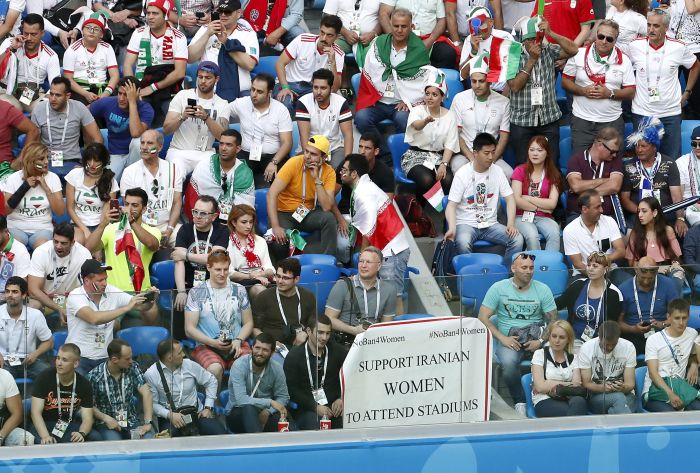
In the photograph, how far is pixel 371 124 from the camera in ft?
45.2

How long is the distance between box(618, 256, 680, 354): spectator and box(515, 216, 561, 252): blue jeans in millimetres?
2432

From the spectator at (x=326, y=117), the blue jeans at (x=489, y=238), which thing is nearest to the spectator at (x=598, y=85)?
the blue jeans at (x=489, y=238)

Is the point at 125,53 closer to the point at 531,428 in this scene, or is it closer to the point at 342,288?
the point at 342,288

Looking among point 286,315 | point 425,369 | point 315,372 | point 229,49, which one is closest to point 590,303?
point 425,369

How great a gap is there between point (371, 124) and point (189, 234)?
271 centimetres

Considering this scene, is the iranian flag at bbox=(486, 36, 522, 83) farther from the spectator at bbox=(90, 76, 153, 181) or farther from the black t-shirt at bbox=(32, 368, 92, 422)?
the black t-shirt at bbox=(32, 368, 92, 422)

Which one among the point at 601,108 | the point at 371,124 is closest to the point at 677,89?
the point at 601,108

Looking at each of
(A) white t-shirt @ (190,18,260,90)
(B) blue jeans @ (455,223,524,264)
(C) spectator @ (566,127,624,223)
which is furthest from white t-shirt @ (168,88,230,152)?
(C) spectator @ (566,127,624,223)

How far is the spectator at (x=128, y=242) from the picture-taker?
1161 centimetres

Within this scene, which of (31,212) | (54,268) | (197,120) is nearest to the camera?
(54,268)

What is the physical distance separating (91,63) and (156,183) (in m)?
2.09

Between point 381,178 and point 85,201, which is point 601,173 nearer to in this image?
point 381,178

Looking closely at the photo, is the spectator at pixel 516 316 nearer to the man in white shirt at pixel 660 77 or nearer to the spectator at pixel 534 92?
the spectator at pixel 534 92

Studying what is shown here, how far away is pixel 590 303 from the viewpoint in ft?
32.6
